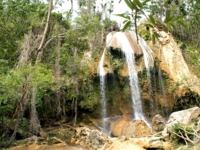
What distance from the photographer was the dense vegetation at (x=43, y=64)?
7109 mm

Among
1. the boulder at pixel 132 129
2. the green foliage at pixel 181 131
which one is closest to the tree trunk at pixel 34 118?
the boulder at pixel 132 129

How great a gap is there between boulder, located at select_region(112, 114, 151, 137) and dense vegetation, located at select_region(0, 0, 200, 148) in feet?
7.91

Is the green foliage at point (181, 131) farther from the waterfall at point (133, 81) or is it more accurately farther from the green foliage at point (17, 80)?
the waterfall at point (133, 81)

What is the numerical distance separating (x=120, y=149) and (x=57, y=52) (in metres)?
6.11

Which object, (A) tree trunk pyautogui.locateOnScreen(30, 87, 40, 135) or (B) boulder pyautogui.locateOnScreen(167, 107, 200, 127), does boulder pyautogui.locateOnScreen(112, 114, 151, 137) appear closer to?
(B) boulder pyautogui.locateOnScreen(167, 107, 200, 127)

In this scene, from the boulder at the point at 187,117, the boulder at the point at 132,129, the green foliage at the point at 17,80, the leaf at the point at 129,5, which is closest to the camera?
the leaf at the point at 129,5

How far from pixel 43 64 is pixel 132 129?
5.18 meters

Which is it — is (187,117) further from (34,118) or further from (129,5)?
(129,5)

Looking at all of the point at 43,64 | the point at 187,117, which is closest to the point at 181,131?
the point at 187,117

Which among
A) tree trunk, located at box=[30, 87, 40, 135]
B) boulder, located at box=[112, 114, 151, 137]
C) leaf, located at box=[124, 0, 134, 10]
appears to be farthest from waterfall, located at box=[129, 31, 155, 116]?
leaf, located at box=[124, 0, 134, 10]

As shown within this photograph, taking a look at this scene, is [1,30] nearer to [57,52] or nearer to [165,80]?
[57,52]

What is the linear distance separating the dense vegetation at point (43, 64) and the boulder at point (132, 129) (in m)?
2.41

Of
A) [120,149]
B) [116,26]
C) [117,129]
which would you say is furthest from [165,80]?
[116,26]

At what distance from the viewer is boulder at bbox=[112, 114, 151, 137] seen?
9.02 metres
